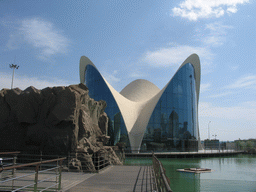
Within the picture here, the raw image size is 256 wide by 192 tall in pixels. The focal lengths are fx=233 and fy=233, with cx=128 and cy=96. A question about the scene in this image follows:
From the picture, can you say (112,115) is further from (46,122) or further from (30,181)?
(30,181)

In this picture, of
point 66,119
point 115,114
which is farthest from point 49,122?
point 115,114

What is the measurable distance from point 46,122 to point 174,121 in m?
22.6

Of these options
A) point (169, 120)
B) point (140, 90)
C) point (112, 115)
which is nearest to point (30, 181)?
point (112, 115)

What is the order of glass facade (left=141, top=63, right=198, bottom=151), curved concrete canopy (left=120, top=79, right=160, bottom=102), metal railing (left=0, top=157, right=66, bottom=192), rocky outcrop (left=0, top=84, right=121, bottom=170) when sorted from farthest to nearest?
1. curved concrete canopy (left=120, top=79, right=160, bottom=102)
2. glass facade (left=141, top=63, right=198, bottom=151)
3. rocky outcrop (left=0, top=84, right=121, bottom=170)
4. metal railing (left=0, top=157, right=66, bottom=192)

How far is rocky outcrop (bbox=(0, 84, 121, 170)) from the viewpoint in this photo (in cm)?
1145

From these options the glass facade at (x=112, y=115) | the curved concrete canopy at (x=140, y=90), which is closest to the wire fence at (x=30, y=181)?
the glass facade at (x=112, y=115)

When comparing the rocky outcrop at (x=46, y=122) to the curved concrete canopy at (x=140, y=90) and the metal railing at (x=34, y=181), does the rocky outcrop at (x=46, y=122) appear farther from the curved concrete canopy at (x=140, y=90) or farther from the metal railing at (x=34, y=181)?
the curved concrete canopy at (x=140, y=90)

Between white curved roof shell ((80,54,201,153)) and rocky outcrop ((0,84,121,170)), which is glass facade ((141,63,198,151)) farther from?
rocky outcrop ((0,84,121,170))

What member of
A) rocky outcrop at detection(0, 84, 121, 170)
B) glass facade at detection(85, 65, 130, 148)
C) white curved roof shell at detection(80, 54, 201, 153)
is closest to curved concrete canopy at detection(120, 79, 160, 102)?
white curved roof shell at detection(80, 54, 201, 153)

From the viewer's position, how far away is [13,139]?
12148mm

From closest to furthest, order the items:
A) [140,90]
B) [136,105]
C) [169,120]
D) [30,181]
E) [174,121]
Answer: [30,181]
[169,120]
[174,121]
[136,105]
[140,90]

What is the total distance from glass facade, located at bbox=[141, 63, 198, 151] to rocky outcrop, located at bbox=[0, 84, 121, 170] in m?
19.2

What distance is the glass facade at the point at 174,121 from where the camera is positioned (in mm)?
31141

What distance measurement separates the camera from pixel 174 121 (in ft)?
104
